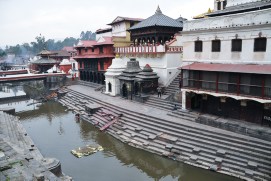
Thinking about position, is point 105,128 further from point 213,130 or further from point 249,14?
point 249,14

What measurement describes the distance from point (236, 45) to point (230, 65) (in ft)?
5.48

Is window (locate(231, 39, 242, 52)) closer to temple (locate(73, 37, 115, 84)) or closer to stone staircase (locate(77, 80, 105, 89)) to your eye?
temple (locate(73, 37, 115, 84))

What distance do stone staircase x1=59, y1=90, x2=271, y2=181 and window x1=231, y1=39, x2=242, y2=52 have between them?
6.66m

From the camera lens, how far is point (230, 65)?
1947 cm

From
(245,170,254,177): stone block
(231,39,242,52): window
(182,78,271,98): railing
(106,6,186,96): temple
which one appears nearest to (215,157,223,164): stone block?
(245,170,254,177): stone block

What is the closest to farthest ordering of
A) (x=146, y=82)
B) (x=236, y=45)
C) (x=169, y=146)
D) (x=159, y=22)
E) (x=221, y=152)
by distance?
(x=221, y=152)
(x=169, y=146)
(x=236, y=45)
(x=146, y=82)
(x=159, y=22)

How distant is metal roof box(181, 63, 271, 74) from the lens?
16891mm

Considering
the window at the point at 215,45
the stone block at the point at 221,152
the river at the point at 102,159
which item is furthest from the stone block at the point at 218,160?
the window at the point at 215,45

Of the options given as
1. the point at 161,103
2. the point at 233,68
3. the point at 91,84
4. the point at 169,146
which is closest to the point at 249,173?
the point at 169,146

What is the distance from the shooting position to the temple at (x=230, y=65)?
57.2 ft

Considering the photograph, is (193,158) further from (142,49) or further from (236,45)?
(142,49)

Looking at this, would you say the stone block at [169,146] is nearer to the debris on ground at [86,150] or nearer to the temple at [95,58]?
the debris on ground at [86,150]

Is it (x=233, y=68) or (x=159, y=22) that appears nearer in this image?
(x=233, y=68)

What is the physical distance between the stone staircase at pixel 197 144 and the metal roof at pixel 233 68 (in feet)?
14.5
